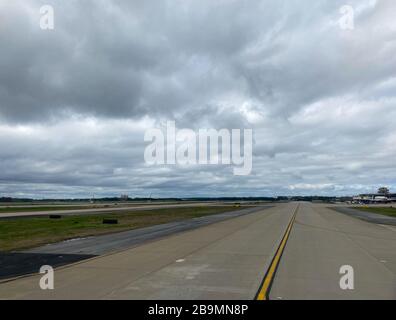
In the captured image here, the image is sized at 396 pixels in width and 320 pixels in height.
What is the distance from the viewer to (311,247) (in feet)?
65.5

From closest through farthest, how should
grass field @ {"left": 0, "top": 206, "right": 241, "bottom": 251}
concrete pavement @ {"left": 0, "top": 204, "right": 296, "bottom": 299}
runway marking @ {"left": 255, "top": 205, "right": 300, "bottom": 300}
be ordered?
runway marking @ {"left": 255, "top": 205, "right": 300, "bottom": 300}
concrete pavement @ {"left": 0, "top": 204, "right": 296, "bottom": 299}
grass field @ {"left": 0, "top": 206, "right": 241, "bottom": 251}

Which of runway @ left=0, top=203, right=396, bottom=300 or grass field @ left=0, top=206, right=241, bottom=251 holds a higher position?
runway @ left=0, top=203, right=396, bottom=300

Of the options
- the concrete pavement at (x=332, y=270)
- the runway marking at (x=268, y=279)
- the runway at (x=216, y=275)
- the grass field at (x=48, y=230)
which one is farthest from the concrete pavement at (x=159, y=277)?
the grass field at (x=48, y=230)

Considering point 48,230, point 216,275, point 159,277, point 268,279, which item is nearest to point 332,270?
point 268,279

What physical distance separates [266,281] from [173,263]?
4335 mm

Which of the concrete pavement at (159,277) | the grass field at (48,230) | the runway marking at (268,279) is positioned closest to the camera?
the runway marking at (268,279)

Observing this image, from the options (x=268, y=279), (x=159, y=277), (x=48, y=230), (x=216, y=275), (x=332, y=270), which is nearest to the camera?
(x=268, y=279)

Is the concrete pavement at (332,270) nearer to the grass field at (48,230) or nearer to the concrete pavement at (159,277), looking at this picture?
the concrete pavement at (159,277)

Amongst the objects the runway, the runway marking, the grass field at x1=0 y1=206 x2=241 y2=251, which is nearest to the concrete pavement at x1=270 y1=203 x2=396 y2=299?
the runway

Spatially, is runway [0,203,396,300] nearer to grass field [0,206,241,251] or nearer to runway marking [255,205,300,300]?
runway marking [255,205,300,300]

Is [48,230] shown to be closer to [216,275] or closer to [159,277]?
[159,277]

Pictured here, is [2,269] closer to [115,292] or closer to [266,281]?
[115,292]
